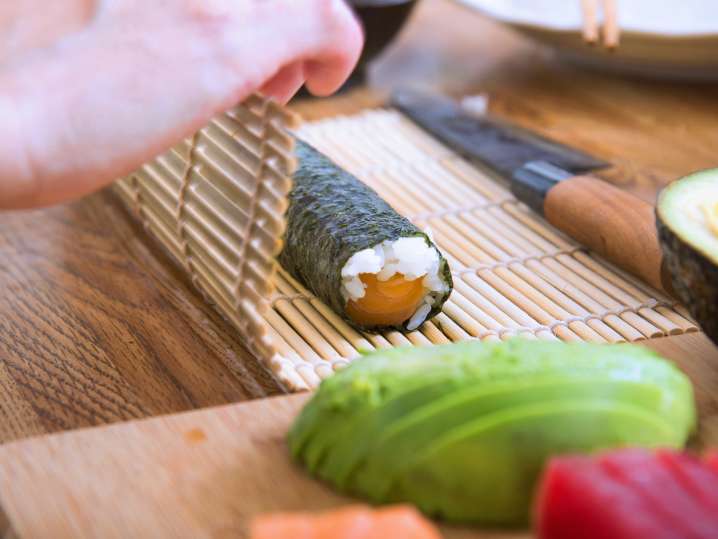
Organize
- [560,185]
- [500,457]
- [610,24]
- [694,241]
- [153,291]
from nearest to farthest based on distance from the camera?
1. [500,457]
2. [694,241]
3. [153,291]
4. [560,185]
5. [610,24]

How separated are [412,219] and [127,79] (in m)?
0.68

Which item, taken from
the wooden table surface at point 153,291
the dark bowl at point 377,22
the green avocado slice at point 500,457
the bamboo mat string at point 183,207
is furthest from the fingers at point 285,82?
the dark bowl at point 377,22

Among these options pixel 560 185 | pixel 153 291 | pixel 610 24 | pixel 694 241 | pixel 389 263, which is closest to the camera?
pixel 694 241

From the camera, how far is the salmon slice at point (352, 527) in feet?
2.22

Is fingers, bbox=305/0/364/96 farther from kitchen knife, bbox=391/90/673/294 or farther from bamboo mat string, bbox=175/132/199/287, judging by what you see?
kitchen knife, bbox=391/90/673/294

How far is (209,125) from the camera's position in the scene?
3.57ft

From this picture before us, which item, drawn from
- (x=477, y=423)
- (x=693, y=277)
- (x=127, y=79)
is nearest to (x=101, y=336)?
(x=127, y=79)

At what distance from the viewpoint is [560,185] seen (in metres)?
1.41

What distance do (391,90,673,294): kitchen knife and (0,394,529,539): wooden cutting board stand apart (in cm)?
52

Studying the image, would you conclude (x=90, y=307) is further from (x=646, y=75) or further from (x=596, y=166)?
(x=646, y=75)

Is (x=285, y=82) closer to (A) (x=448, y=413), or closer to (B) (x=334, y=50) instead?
(B) (x=334, y=50)

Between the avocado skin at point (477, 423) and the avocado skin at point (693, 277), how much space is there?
0.36 ft

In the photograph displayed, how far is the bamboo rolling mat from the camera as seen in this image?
101 centimetres

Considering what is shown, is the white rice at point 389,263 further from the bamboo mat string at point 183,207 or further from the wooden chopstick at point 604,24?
the wooden chopstick at point 604,24
